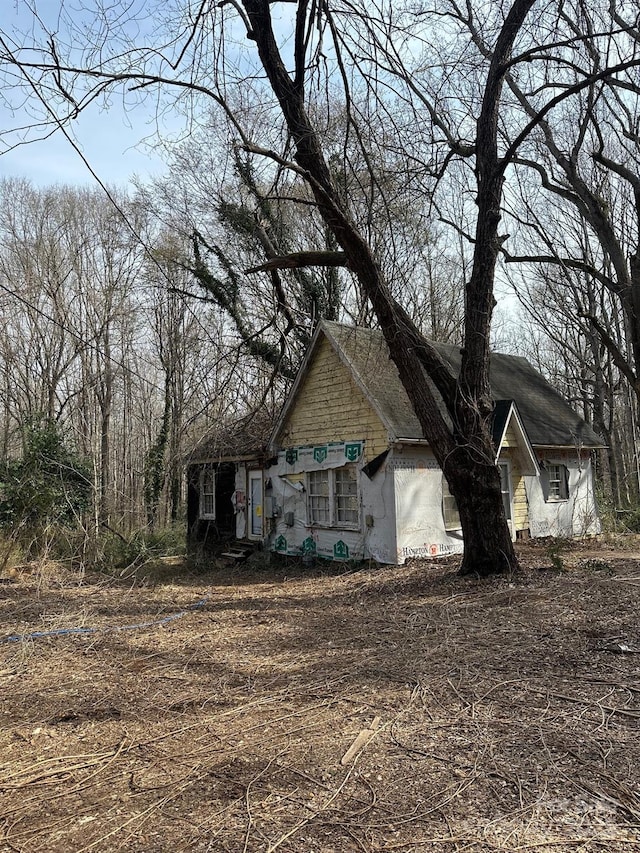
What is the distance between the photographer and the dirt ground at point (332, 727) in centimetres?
285

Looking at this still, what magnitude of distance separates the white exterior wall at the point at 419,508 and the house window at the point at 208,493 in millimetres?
7268

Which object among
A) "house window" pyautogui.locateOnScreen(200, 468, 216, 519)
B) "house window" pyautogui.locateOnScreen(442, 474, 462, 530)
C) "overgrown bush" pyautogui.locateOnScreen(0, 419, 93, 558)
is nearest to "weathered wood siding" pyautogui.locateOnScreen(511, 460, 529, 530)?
"house window" pyautogui.locateOnScreen(442, 474, 462, 530)

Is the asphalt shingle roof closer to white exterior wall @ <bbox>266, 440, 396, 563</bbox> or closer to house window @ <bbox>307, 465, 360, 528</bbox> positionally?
white exterior wall @ <bbox>266, 440, 396, 563</bbox>

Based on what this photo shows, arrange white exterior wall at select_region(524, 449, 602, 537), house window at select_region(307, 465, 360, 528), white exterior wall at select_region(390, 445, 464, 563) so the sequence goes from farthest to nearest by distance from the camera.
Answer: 1. white exterior wall at select_region(524, 449, 602, 537)
2. house window at select_region(307, 465, 360, 528)
3. white exterior wall at select_region(390, 445, 464, 563)

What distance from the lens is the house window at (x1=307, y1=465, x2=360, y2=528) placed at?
13594mm

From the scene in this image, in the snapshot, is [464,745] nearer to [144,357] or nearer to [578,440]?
[578,440]

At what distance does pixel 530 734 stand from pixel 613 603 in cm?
415

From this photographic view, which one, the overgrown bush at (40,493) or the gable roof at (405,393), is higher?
the gable roof at (405,393)

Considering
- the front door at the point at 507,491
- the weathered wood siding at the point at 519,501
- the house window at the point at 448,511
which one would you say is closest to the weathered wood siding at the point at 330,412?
the house window at the point at 448,511

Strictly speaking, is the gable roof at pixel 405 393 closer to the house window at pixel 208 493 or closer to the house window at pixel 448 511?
the house window at pixel 448 511

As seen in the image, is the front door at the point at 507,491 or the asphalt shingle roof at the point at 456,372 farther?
the front door at the point at 507,491

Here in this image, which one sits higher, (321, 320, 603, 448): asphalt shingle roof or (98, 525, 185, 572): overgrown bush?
(321, 320, 603, 448): asphalt shingle roof

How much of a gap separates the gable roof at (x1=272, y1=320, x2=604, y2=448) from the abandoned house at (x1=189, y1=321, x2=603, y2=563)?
1.7 inches

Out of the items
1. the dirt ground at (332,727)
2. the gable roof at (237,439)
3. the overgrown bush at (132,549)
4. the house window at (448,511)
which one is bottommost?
the dirt ground at (332,727)
